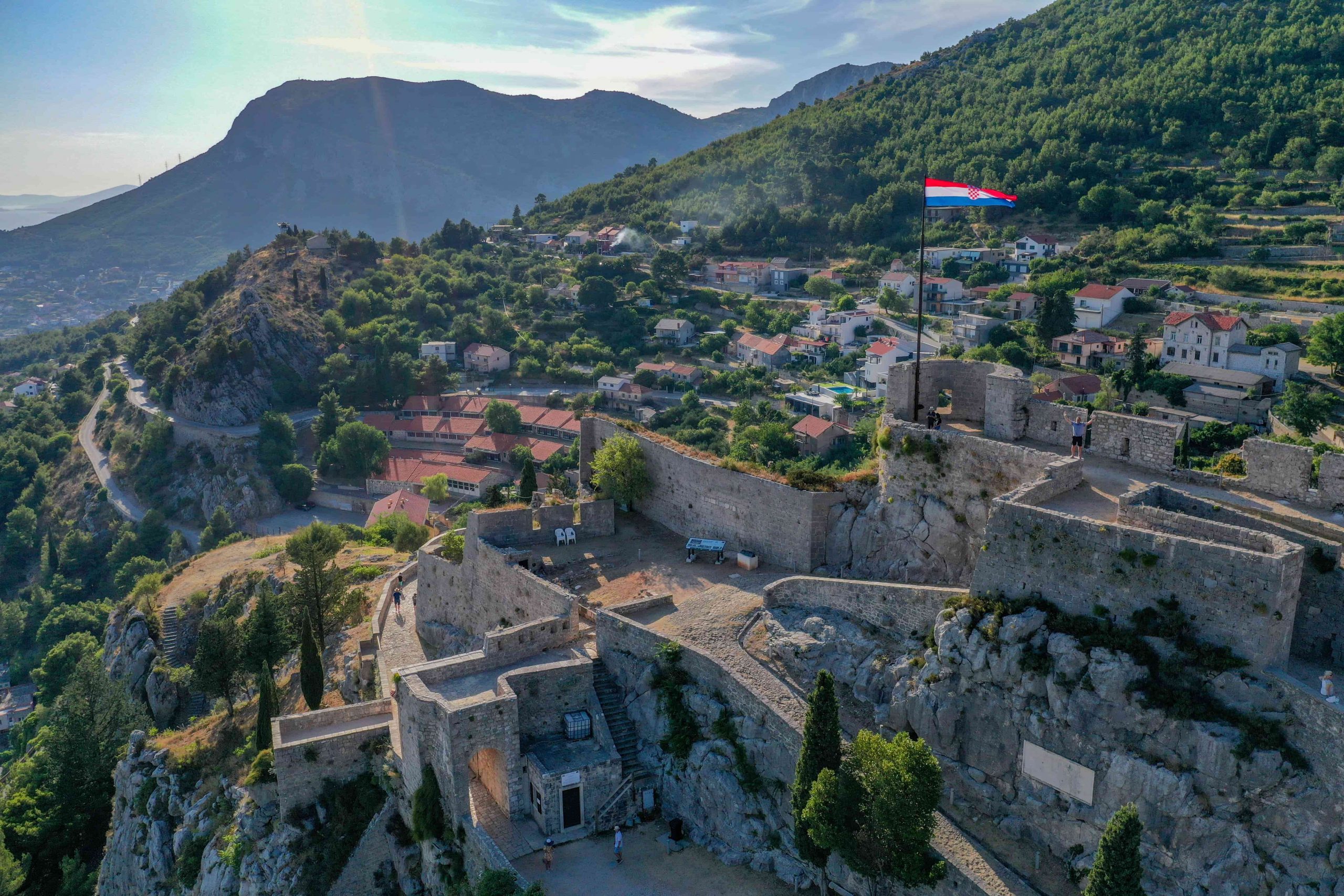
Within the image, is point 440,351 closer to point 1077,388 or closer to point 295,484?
point 295,484

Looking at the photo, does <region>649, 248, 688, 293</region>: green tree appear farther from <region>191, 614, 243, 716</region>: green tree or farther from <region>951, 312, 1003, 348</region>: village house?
<region>191, 614, 243, 716</region>: green tree

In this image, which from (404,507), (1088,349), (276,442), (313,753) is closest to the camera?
(313,753)

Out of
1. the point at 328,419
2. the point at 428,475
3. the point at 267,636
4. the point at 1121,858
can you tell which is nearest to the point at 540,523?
the point at 267,636

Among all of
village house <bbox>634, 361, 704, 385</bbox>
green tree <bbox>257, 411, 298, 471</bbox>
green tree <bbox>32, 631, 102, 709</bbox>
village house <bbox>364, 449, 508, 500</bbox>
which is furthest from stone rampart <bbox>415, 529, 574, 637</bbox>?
green tree <bbox>257, 411, 298, 471</bbox>

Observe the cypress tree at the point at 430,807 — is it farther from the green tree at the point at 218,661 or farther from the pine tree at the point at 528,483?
the pine tree at the point at 528,483

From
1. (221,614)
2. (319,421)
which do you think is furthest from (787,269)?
(221,614)

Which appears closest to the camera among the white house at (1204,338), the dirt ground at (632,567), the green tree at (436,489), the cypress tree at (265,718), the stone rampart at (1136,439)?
the stone rampart at (1136,439)

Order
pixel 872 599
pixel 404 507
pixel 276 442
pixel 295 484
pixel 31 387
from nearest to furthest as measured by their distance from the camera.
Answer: pixel 872 599
pixel 404 507
pixel 295 484
pixel 276 442
pixel 31 387

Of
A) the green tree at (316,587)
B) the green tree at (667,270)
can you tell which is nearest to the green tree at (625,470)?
the green tree at (316,587)
